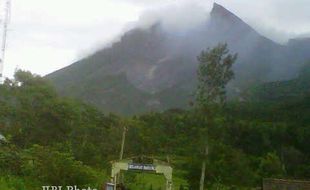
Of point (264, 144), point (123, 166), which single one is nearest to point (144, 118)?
point (264, 144)

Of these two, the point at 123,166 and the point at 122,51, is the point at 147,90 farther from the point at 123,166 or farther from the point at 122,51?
the point at 123,166

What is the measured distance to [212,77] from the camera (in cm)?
2875

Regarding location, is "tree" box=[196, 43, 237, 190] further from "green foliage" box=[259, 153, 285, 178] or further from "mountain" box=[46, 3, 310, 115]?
"mountain" box=[46, 3, 310, 115]

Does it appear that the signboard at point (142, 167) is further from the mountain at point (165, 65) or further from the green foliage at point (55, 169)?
the mountain at point (165, 65)

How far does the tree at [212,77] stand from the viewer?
28.5 meters

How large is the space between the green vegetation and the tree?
Result: 86 centimetres

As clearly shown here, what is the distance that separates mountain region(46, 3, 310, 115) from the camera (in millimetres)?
103438

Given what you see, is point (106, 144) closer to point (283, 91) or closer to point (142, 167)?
point (142, 167)

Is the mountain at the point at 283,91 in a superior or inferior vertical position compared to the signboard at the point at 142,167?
superior

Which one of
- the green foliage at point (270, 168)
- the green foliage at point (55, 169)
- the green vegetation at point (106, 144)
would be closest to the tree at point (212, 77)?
the green vegetation at point (106, 144)

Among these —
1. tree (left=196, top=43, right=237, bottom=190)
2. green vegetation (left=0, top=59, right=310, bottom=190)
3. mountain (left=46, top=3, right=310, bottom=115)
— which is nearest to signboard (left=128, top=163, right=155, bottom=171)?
green vegetation (left=0, top=59, right=310, bottom=190)

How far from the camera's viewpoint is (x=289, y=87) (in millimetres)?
90438

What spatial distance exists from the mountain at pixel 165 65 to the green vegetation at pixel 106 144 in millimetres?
41906

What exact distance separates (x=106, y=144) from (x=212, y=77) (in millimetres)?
11650
